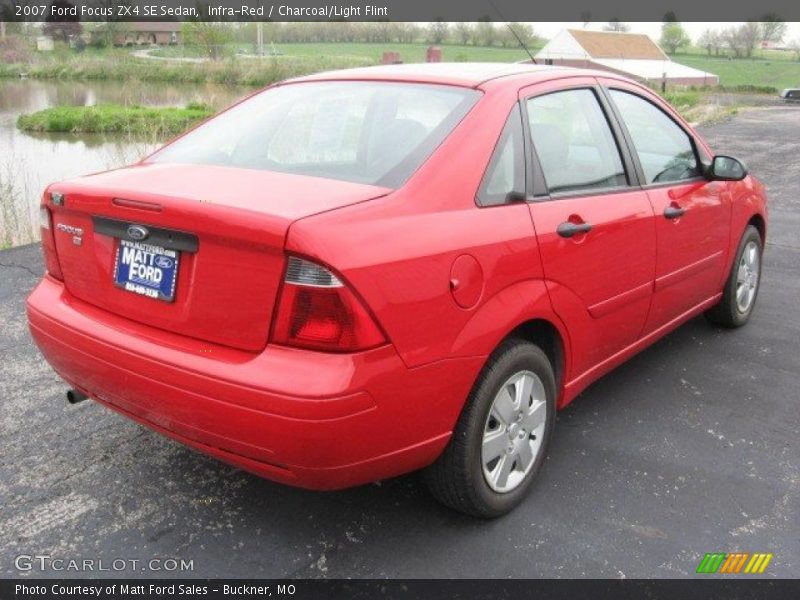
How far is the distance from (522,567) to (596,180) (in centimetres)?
166

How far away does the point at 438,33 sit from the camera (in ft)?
295

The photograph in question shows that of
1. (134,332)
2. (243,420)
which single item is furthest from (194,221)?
(243,420)

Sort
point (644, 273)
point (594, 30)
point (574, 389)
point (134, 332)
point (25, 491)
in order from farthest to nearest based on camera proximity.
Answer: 1. point (594, 30)
2. point (644, 273)
3. point (574, 389)
4. point (25, 491)
5. point (134, 332)

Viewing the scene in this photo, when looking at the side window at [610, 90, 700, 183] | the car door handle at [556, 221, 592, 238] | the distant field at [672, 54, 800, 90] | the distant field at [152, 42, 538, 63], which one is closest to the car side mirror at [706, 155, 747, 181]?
the side window at [610, 90, 700, 183]

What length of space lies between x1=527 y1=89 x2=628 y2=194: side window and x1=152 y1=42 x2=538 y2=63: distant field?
161 feet

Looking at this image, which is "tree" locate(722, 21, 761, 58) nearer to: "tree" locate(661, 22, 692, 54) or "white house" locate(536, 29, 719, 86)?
"tree" locate(661, 22, 692, 54)

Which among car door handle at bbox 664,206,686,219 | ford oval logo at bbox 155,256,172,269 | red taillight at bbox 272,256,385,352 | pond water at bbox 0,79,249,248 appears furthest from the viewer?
pond water at bbox 0,79,249,248

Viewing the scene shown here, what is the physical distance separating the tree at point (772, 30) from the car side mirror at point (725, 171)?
9882 cm

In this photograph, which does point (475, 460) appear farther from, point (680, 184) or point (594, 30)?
point (594, 30)

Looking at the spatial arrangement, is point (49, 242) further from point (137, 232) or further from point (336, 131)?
point (336, 131)

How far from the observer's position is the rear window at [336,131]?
8.62 ft

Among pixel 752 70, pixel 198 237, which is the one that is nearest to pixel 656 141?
pixel 198 237

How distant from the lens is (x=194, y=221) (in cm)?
226

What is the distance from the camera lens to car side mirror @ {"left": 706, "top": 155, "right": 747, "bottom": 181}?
404cm
